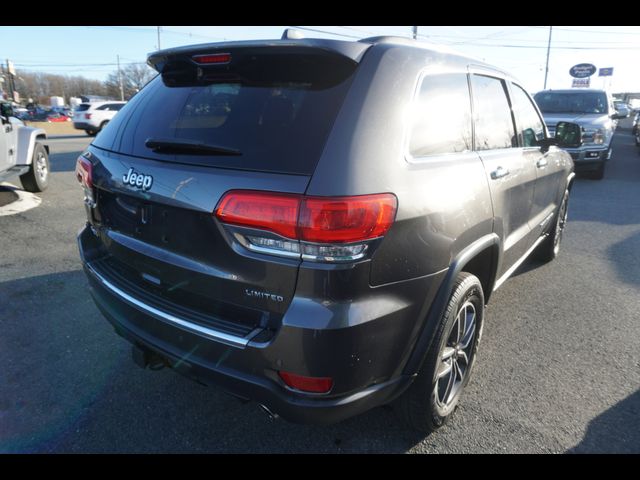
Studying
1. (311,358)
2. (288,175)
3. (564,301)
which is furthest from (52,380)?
(564,301)

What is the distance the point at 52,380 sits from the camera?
266 centimetres

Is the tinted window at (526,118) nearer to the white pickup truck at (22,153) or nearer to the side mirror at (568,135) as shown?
the side mirror at (568,135)

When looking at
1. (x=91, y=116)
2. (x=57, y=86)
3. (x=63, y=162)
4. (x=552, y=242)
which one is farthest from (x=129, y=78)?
(x=552, y=242)

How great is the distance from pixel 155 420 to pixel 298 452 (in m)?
0.80

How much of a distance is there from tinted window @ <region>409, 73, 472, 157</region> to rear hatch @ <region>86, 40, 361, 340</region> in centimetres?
41

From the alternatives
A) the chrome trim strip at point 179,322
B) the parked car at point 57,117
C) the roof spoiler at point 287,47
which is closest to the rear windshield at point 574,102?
the roof spoiler at point 287,47

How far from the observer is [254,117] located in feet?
5.98

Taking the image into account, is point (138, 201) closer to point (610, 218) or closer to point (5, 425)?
point (5, 425)

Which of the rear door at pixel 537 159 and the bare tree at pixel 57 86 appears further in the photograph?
the bare tree at pixel 57 86

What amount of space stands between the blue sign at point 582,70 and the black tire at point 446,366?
43.7 metres

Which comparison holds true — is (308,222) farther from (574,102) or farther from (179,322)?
(574,102)

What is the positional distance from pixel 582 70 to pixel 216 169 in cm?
4567

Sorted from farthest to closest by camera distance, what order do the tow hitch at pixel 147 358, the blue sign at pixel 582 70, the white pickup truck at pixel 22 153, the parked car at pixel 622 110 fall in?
the blue sign at pixel 582 70 → the parked car at pixel 622 110 → the white pickup truck at pixel 22 153 → the tow hitch at pixel 147 358

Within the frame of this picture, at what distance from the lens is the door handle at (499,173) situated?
249cm
